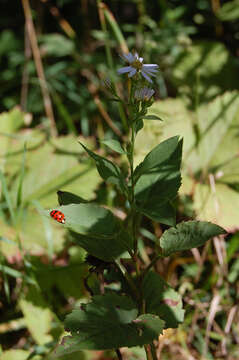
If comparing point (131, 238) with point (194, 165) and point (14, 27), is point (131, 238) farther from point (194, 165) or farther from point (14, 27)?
point (14, 27)

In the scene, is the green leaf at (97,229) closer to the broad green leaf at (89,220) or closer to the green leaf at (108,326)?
the broad green leaf at (89,220)

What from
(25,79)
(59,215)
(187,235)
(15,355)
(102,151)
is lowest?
(15,355)

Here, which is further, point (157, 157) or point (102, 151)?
point (102, 151)

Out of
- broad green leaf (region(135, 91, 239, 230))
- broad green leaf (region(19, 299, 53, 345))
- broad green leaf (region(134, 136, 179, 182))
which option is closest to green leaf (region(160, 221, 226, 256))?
broad green leaf (region(134, 136, 179, 182))

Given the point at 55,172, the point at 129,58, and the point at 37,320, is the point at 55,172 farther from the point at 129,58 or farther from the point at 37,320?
the point at 129,58

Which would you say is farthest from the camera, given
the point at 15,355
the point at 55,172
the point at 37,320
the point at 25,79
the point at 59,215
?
the point at 25,79

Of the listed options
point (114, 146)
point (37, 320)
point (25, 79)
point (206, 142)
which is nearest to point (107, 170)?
point (114, 146)

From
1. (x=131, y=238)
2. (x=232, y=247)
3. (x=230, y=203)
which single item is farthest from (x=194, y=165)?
(x=131, y=238)
